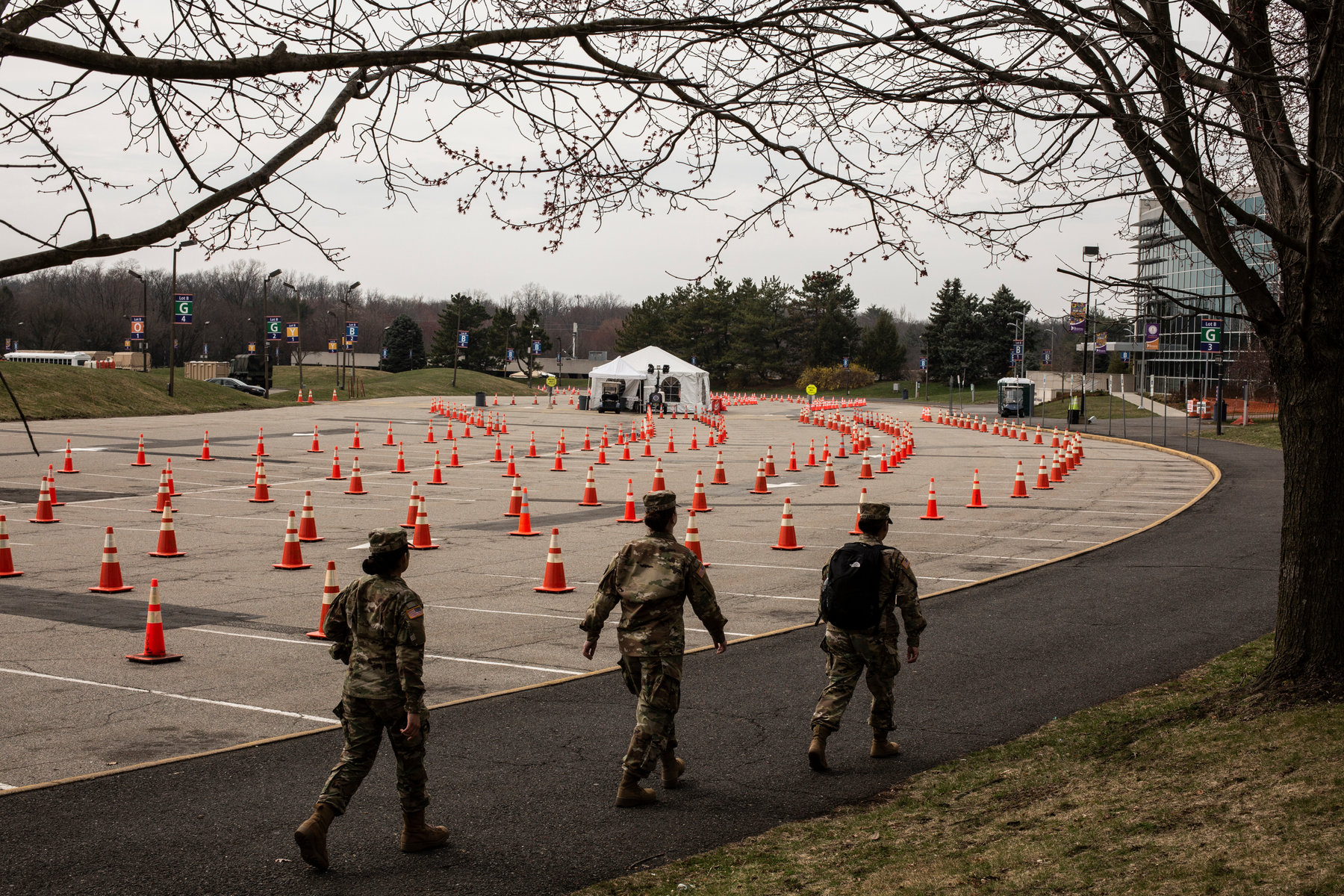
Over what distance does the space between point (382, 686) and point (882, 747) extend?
3.44m

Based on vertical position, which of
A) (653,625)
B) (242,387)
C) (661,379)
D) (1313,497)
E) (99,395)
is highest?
(661,379)

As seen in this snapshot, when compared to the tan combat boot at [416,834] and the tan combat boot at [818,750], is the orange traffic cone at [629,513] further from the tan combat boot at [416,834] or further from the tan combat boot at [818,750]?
the tan combat boot at [416,834]

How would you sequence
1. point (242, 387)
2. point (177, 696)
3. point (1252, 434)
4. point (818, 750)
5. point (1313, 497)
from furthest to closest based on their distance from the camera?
point (242, 387)
point (1252, 434)
point (177, 696)
point (1313, 497)
point (818, 750)

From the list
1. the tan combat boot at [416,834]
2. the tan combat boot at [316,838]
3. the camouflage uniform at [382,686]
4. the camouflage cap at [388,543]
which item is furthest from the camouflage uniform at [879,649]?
the tan combat boot at [316,838]

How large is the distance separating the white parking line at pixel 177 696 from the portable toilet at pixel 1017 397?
2532 inches

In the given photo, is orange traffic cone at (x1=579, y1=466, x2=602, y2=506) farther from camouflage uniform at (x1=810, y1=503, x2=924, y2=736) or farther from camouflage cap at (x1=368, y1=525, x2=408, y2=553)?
camouflage cap at (x1=368, y1=525, x2=408, y2=553)

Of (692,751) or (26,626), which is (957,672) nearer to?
(692,751)

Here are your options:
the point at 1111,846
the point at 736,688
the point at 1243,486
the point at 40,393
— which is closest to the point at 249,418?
the point at 40,393

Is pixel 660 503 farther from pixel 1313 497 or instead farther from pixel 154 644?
pixel 154 644

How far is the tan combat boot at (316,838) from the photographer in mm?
5504

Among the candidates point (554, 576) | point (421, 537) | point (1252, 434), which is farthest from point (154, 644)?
point (1252, 434)

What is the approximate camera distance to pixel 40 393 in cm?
4844

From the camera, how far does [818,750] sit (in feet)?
23.8

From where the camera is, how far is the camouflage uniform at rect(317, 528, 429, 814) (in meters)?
5.71
